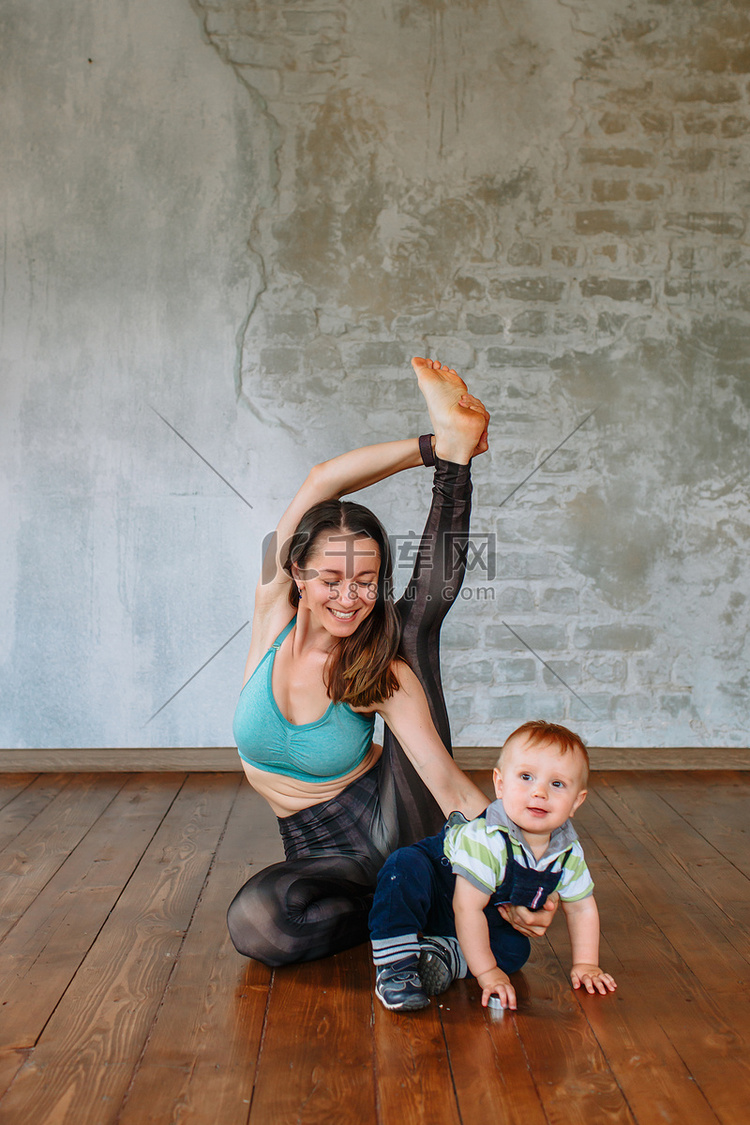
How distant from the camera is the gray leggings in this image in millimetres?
1930

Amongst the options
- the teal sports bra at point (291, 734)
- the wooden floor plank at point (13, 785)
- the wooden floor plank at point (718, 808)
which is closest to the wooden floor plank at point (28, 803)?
the wooden floor plank at point (13, 785)

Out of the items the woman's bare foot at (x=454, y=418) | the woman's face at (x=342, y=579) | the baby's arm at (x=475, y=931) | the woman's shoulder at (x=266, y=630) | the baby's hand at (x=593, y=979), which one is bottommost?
the baby's hand at (x=593, y=979)

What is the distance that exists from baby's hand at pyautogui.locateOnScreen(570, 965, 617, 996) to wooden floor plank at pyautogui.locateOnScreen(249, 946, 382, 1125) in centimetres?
41

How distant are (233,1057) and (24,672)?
87.6 inches

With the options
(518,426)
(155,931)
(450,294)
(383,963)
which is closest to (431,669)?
(383,963)

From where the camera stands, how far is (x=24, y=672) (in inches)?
136

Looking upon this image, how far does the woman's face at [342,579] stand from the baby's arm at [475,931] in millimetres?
A: 571

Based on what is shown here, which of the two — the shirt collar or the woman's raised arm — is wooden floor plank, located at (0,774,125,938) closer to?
the woman's raised arm

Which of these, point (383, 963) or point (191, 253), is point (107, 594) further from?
point (383, 963)

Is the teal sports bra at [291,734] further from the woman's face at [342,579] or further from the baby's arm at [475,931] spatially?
the baby's arm at [475,931]

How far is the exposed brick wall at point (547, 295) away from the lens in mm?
3381

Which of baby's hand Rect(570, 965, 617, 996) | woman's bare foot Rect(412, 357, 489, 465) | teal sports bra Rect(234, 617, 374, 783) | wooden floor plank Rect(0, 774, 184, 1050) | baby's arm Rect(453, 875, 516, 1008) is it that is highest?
woman's bare foot Rect(412, 357, 489, 465)

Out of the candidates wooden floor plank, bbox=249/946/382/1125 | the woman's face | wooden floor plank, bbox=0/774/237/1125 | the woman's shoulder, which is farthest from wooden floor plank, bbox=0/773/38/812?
the woman's face

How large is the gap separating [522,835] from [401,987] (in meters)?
0.37
